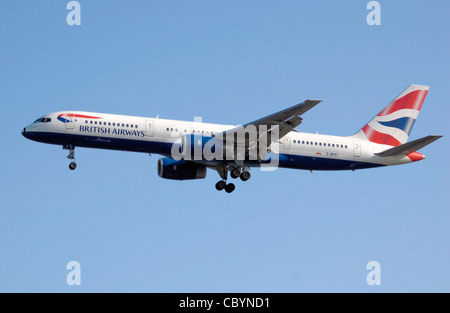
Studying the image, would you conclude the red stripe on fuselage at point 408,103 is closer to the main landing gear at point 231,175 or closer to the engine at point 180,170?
the main landing gear at point 231,175

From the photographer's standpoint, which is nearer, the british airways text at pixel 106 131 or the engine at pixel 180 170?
the british airways text at pixel 106 131

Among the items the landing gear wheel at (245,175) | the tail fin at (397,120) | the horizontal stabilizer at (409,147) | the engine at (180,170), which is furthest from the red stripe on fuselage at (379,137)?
the engine at (180,170)

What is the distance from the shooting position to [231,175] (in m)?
48.8

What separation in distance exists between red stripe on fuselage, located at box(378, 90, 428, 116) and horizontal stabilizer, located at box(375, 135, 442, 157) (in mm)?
4813

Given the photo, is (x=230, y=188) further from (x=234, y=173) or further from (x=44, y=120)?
(x=44, y=120)

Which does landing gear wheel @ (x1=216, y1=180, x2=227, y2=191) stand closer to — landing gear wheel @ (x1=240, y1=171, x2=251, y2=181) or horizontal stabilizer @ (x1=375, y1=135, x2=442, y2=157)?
landing gear wheel @ (x1=240, y1=171, x2=251, y2=181)

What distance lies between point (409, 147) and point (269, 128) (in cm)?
1035

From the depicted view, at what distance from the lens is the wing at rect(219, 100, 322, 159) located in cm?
4247

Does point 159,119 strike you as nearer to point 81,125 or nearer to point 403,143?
point 81,125

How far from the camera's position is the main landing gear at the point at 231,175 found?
48.8 m

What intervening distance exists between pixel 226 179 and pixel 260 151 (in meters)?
3.71

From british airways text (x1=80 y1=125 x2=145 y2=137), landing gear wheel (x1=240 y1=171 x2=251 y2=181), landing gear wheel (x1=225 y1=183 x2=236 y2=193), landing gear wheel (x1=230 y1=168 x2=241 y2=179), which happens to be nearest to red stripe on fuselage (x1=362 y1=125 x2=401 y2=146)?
landing gear wheel (x1=240 y1=171 x2=251 y2=181)

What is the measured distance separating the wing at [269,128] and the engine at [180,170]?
426 centimetres

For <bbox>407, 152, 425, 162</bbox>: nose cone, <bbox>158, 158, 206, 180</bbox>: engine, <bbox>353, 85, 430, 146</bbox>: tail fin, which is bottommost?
<bbox>158, 158, 206, 180</bbox>: engine
